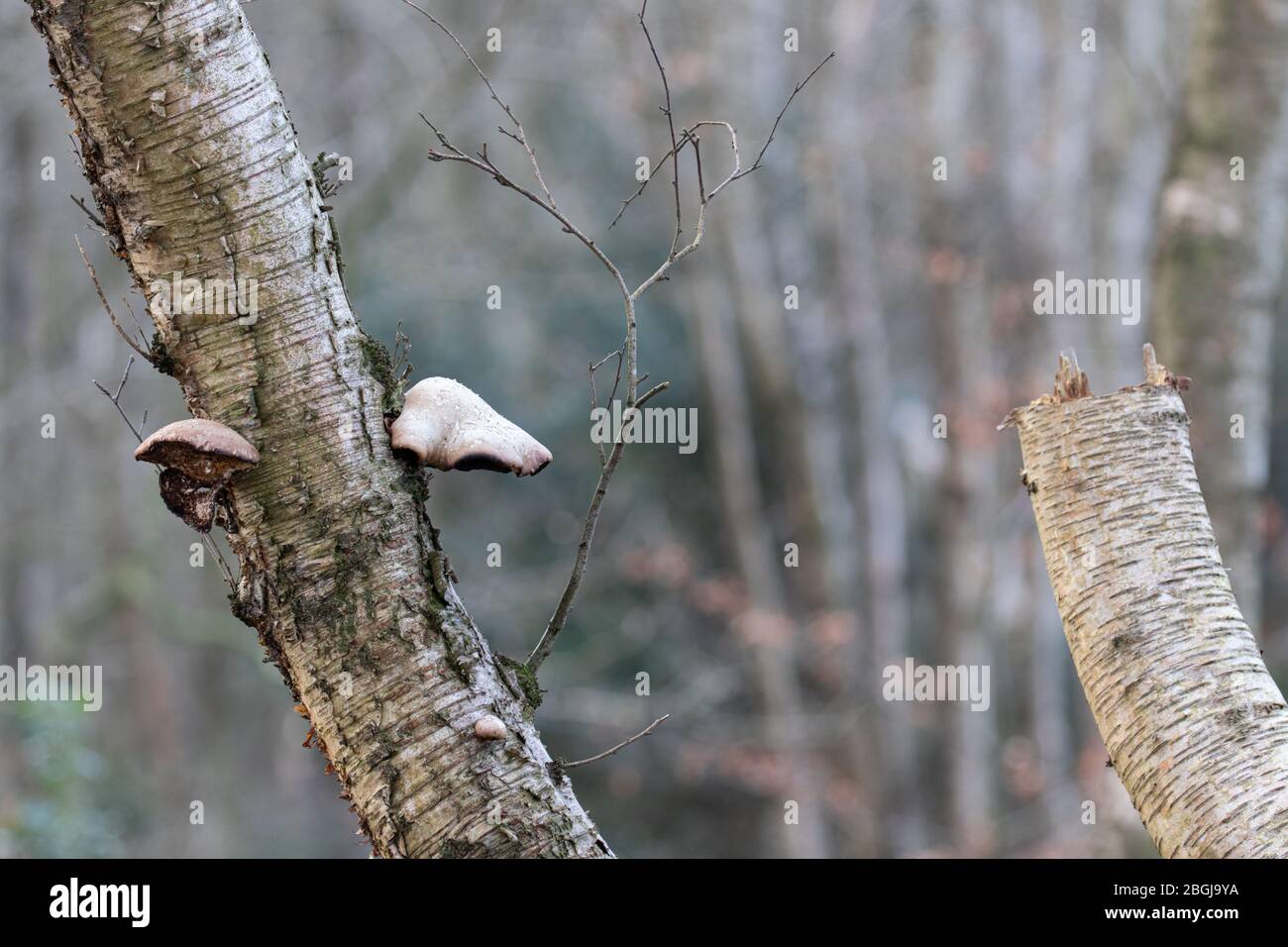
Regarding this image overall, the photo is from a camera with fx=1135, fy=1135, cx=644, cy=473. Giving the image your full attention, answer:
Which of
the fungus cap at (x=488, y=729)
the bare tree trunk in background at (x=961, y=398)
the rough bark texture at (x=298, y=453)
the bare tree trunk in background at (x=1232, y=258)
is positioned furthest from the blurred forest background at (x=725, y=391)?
the fungus cap at (x=488, y=729)

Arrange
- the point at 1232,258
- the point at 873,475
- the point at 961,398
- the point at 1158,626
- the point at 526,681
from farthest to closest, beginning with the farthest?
the point at 873,475, the point at 961,398, the point at 1232,258, the point at 526,681, the point at 1158,626

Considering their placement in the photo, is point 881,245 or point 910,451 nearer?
point 881,245

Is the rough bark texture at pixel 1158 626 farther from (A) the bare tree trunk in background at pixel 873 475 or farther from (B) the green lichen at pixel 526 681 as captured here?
(A) the bare tree trunk in background at pixel 873 475

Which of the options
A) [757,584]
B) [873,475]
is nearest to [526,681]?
[757,584]

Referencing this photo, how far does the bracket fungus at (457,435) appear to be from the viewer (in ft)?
6.89

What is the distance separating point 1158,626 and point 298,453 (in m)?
1.62

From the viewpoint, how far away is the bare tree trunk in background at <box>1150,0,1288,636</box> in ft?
18.2

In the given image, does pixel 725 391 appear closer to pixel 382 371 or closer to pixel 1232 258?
pixel 1232 258

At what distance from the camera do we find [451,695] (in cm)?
204

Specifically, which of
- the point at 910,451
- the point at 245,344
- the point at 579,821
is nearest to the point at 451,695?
the point at 579,821

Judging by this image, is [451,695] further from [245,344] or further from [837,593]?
[837,593]

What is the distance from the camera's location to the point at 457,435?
2.14 meters

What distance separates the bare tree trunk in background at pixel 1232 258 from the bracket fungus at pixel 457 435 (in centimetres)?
Result: 436
